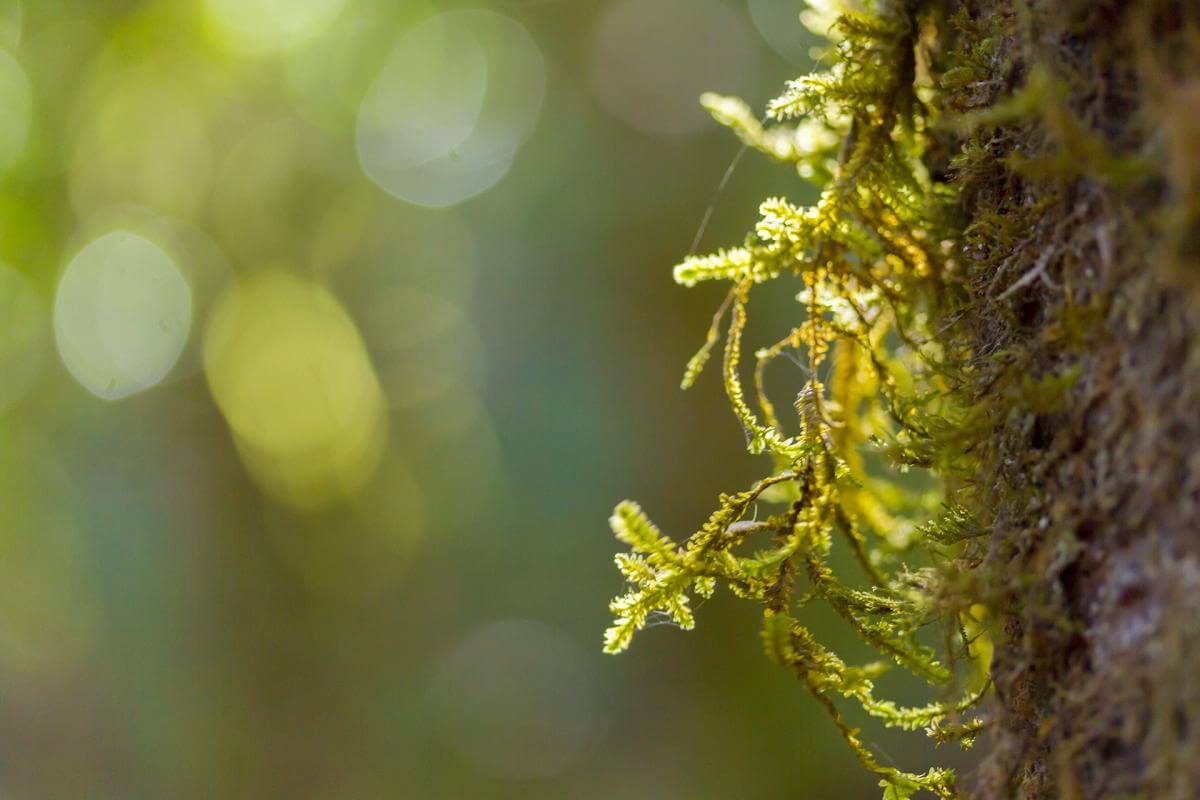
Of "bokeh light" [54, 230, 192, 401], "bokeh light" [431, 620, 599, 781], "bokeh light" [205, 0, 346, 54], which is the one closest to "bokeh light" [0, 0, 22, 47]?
"bokeh light" [205, 0, 346, 54]

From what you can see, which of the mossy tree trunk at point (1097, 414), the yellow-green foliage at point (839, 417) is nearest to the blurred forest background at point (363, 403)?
the yellow-green foliage at point (839, 417)

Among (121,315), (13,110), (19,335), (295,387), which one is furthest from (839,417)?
(121,315)

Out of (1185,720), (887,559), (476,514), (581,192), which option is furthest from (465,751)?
(1185,720)

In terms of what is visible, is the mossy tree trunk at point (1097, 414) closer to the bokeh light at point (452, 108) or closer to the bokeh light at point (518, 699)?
the bokeh light at point (452, 108)

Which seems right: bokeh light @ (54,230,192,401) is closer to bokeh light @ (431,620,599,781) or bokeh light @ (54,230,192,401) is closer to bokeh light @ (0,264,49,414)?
bokeh light @ (0,264,49,414)

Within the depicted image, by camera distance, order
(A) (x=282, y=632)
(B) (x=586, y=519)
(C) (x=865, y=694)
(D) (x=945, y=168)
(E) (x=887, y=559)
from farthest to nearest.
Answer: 1. (B) (x=586, y=519)
2. (A) (x=282, y=632)
3. (E) (x=887, y=559)
4. (D) (x=945, y=168)
5. (C) (x=865, y=694)

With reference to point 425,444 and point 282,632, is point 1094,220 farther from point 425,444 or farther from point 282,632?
point 425,444
